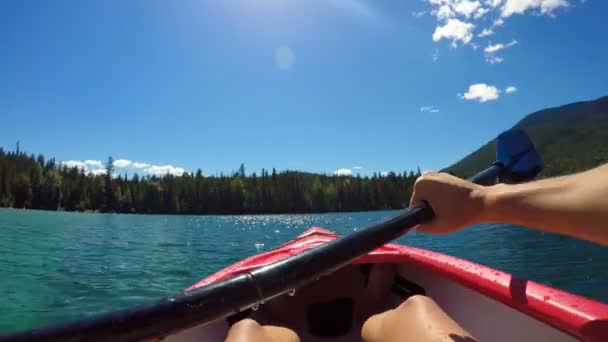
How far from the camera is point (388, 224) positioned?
5.46 ft

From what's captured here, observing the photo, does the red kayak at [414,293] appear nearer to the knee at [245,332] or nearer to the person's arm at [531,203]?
the knee at [245,332]

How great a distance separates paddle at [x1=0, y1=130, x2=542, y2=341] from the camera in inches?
35.2

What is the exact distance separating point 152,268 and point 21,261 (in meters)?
5.94

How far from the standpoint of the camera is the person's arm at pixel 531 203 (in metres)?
1.02

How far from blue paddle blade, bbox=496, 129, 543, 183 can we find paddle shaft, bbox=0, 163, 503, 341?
1.40 meters

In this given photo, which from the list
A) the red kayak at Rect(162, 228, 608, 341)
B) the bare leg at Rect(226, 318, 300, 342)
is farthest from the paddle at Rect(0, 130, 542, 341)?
the bare leg at Rect(226, 318, 300, 342)

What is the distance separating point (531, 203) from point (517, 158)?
1.53 metres

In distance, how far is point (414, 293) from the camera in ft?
11.6

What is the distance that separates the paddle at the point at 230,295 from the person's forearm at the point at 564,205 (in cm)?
43

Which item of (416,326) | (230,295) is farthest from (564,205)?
(416,326)

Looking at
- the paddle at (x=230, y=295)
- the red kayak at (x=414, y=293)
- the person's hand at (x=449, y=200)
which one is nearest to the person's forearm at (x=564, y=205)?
the person's hand at (x=449, y=200)

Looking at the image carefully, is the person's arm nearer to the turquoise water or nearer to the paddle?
the paddle

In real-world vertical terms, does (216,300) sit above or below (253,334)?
above

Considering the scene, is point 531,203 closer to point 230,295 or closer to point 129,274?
point 230,295
